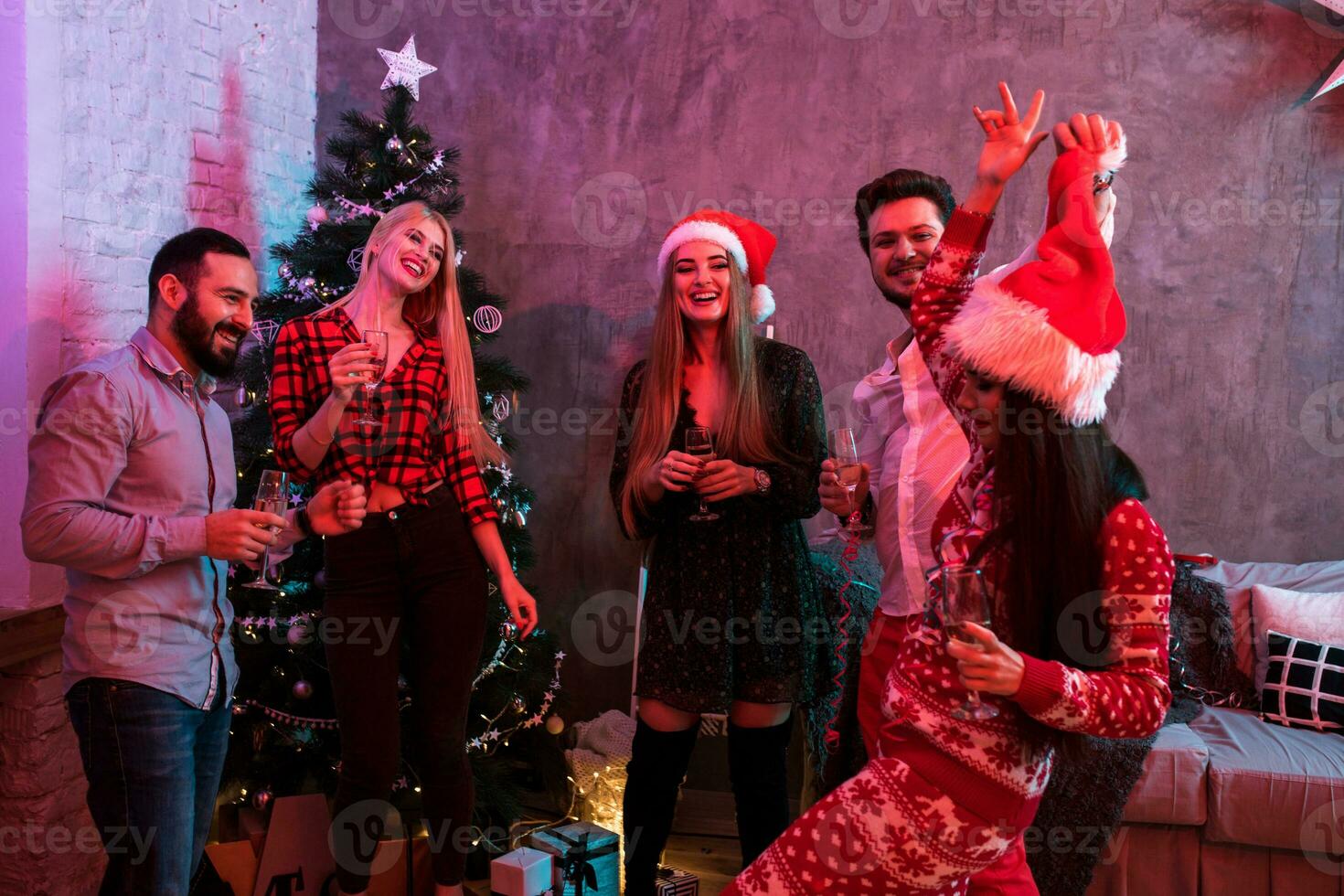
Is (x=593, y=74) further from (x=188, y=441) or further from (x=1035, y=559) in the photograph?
(x=1035, y=559)

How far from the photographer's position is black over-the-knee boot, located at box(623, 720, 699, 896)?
2.31 metres

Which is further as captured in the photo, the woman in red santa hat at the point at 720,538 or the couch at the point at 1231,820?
the couch at the point at 1231,820

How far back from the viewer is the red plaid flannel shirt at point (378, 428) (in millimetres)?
2293

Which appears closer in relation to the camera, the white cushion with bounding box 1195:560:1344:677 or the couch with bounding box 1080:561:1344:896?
the couch with bounding box 1080:561:1344:896

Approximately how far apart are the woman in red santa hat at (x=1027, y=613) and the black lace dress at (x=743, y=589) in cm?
89

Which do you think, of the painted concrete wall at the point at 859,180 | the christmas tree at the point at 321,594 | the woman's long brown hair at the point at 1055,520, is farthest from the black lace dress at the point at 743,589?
the painted concrete wall at the point at 859,180

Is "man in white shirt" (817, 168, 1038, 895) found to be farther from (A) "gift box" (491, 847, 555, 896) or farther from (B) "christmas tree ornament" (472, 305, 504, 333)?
(B) "christmas tree ornament" (472, 305, 504, 333)

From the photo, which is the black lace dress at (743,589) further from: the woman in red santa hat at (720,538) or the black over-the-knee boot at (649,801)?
the black over-the-knee boot at (649,801)

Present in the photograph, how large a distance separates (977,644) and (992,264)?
2593 millimetres

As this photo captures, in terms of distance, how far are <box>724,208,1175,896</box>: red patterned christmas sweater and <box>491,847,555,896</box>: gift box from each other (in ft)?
4.46

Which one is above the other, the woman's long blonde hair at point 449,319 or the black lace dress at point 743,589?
the woman's long blonde hair at point 449,319

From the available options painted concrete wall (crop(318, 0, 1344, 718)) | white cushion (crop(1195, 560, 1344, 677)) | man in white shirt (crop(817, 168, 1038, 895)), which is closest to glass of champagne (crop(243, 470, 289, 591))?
man in white shirt (crop(817, 168, 1038, 895))

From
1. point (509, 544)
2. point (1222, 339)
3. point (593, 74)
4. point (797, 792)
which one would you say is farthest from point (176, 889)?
point (1222, 339)

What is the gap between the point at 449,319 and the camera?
8.23 ft
